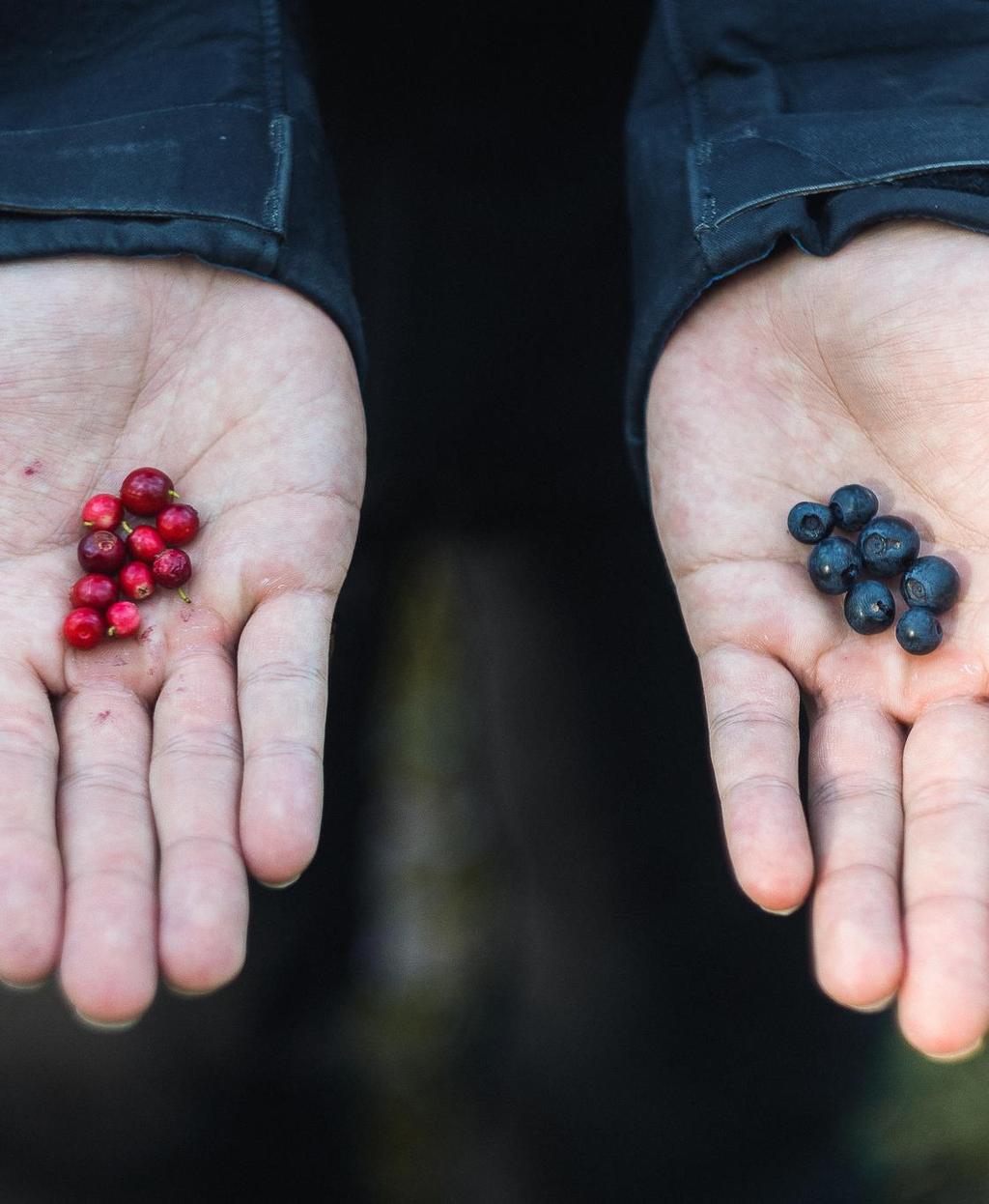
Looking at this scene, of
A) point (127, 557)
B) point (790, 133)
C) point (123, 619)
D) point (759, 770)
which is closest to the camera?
point (759, 770)

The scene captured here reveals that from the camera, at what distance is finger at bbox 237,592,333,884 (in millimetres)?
2035

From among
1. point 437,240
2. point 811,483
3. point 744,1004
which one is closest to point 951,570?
point 811,483

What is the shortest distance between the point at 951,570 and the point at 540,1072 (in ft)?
6.50

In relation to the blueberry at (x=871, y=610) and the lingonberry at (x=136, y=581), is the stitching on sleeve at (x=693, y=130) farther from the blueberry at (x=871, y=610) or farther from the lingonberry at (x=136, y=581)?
the lingonberry at (x=136, y=581)

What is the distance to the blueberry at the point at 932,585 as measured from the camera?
7.84ft

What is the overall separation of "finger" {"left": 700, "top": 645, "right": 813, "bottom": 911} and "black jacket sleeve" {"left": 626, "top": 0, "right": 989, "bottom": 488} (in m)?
0.88

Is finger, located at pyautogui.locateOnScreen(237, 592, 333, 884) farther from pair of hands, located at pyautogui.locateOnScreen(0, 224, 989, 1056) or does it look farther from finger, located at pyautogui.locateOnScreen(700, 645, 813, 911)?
finger, located at pyautogui.locateOnScreen(700, 645, 813, 911)

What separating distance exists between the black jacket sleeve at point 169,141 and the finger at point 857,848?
154cm

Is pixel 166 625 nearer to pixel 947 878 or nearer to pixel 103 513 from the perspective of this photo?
pixel 103 513

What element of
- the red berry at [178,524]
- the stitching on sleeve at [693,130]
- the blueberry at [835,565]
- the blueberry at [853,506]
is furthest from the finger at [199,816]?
the stitching on sleeve at [693,130]

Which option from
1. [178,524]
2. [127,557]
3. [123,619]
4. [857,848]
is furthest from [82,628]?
[857,848]

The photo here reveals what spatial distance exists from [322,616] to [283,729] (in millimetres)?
326

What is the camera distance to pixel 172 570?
2508mm

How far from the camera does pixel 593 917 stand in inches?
138
